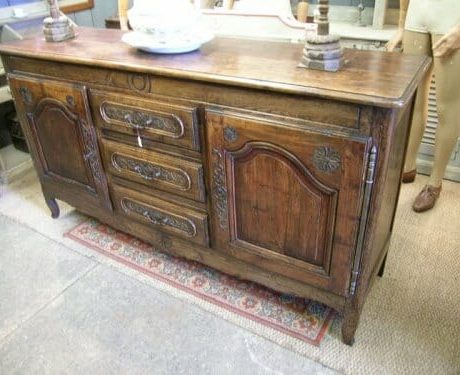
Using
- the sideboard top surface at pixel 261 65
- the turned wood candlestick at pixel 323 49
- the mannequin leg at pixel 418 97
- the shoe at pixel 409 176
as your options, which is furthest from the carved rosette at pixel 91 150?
the shoe at pixel 409 176

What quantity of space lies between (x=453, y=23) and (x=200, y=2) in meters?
1.33

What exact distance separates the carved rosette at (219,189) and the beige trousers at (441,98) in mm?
1088

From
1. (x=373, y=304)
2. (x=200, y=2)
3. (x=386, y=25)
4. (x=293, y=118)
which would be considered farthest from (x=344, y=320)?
(x=200, y=2)

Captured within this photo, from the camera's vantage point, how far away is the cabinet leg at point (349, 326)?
1.25m

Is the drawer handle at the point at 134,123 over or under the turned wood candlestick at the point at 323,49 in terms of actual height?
under

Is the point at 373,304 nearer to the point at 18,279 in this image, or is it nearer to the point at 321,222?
the point at 321,222

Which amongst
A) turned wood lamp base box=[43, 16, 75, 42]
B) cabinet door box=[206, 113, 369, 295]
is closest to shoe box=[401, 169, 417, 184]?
cabinet door box=[206, 113, 369, 295]

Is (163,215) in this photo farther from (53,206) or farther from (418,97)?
(418,97)

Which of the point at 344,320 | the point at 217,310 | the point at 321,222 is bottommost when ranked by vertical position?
the point at 217,310

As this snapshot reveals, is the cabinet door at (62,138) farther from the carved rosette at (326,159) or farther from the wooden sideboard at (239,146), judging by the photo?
the carved rosette at (326,159)

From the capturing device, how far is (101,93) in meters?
1.36

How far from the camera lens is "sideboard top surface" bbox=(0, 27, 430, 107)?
0.97 m

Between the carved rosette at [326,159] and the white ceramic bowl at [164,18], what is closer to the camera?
the carved rosette at [326,159]

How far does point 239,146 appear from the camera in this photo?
115cm
